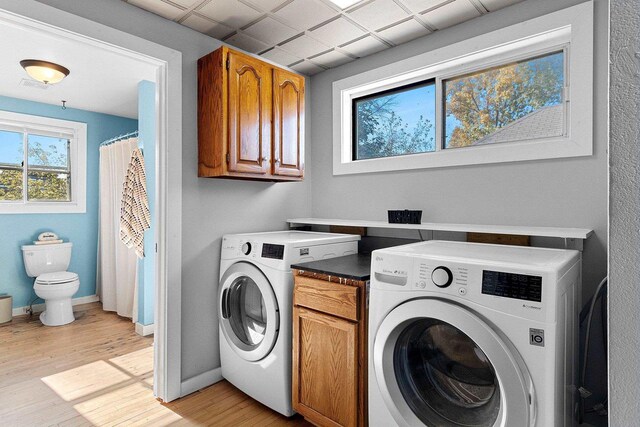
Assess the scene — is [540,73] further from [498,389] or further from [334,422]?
[334,422]

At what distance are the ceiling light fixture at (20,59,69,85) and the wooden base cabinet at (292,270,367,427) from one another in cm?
254

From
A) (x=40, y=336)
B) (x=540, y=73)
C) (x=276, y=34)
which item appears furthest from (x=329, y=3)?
(x=40, y=336)

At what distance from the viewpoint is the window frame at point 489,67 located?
172 centimetres

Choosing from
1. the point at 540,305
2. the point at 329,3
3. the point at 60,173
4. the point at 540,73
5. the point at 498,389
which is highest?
the point at 329,3

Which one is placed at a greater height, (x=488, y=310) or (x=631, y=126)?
(x=631, y=126)

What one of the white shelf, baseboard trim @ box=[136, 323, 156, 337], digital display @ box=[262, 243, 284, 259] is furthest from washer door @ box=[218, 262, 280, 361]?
baseboard trim @ box=[136, 323, 156, 337]

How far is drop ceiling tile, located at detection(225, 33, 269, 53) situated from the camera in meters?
2.32

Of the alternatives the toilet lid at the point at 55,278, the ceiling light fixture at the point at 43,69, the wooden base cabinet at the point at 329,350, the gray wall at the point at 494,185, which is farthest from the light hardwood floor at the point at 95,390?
the ceiling light fixture at the point at 43,69

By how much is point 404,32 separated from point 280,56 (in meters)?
0.91

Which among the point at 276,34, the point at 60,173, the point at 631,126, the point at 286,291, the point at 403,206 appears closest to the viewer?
the point at 631,126

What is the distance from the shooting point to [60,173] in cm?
407

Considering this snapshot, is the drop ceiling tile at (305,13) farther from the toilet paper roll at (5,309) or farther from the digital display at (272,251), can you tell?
the toilet paper roll at (5,309)

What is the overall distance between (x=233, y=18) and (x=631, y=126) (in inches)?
82.2

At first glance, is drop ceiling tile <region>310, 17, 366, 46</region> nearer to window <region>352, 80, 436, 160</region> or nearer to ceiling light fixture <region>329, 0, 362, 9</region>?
ceiling light fixture <region>329, 0, 362, 9</region>
